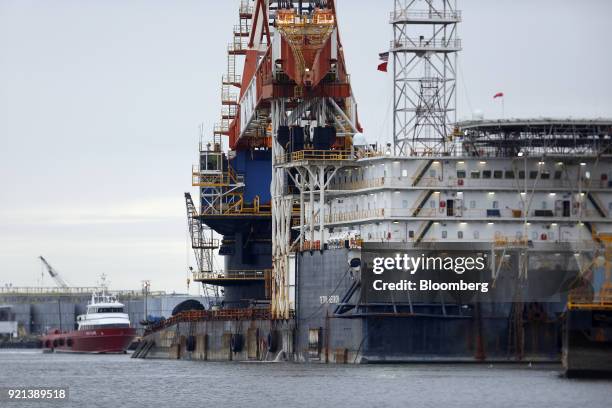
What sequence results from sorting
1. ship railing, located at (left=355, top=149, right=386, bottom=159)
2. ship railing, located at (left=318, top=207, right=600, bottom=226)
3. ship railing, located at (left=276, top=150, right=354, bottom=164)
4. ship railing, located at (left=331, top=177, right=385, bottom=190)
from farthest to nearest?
ship railing, located at (left=276, top=150, right=354, bottom=164) < ship railing, located at (left=355, top=149, right=386, bottom=159) < ship railing, located at (left=331, top=177, right=385, bottom=190) < ship railing, located at (left=318, top=207, right=600, bottom=226)

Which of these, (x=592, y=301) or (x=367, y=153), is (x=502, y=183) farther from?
(x=592, y=301)

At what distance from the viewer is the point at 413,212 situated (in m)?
95.6

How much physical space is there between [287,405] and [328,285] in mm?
24943

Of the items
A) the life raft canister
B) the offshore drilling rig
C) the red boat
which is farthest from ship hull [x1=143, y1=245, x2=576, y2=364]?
the red boat

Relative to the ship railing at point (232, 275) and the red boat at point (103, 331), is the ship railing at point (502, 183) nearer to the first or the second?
the ship railing at point (232, 275)

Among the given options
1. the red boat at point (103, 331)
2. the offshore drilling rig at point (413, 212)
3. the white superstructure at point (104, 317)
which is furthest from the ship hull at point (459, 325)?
the white superstructure at point (104, 317)

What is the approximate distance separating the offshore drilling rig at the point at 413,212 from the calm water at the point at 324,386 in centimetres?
205

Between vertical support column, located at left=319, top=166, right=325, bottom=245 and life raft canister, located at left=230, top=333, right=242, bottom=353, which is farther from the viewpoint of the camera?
life raft canister, located at left=230, top=333, right=242, bottom=353

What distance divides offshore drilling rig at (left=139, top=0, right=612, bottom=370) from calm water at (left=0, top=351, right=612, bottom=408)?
6.71 feet

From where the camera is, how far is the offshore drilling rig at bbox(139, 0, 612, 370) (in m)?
92.8

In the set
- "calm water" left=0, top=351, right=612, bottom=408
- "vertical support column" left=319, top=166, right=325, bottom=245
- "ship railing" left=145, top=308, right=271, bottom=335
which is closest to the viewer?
"calm water" left=0, top=351, right=612, bottom=408

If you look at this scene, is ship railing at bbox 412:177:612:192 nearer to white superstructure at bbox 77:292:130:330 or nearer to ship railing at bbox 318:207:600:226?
ship railing at bbox 318:207:600:226

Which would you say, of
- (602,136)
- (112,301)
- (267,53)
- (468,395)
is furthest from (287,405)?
(112,301)

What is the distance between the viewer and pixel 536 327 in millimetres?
92750
